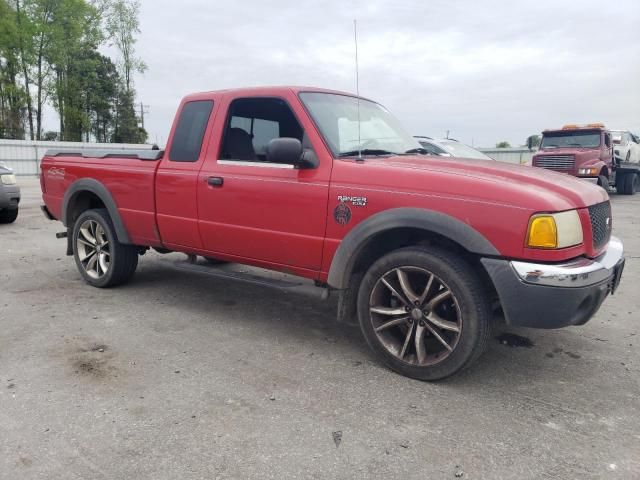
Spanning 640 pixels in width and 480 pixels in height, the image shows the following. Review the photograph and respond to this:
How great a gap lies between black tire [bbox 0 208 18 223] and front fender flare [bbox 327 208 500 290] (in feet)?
27.5

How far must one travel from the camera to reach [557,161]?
15031 mm

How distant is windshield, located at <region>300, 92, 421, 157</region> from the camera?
368cm

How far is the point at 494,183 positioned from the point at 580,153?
1388cm

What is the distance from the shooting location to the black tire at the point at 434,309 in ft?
9.67

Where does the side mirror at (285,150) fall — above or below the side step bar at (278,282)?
above

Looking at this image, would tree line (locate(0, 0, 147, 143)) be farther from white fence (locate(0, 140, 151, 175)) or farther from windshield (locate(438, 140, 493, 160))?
windshield (locate(438, 140, 493, 160))

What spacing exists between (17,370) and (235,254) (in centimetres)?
168

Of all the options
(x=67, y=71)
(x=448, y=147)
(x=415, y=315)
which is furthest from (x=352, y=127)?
(x=67, y=71)

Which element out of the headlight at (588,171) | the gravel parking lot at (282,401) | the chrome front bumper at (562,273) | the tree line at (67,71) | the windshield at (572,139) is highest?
the tree line at (67,71)

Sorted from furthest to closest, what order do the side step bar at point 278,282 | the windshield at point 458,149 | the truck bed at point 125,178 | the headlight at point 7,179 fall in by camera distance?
1. the windshield at point 458,149
2. the headlight at point 7,179
3. the truck bed at point 125,178
4. the side step bar at point 278,282

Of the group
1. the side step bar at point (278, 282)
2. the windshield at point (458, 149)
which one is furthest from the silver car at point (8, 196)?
the windshield at point (458, 149)

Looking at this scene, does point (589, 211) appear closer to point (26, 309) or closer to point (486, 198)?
point (486, 198)

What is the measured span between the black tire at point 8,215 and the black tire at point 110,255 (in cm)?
516

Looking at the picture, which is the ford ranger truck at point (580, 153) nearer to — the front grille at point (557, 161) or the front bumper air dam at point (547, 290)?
the front grille at point (557, 161)
